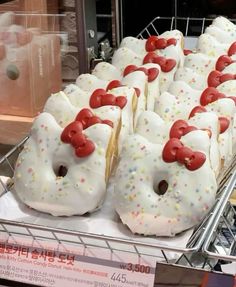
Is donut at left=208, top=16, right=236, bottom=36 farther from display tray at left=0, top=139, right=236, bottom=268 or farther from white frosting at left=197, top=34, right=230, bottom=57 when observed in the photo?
display tray at left=0, top=139, right=236, bottom=268

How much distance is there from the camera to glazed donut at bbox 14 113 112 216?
0.91 meters

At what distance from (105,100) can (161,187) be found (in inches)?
7.4

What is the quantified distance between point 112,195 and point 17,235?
178mm

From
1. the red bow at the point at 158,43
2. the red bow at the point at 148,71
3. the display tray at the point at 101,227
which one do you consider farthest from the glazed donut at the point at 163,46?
the display tray at the point at 101,227

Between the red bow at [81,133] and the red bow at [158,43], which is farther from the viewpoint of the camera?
the red bow at [158,43]

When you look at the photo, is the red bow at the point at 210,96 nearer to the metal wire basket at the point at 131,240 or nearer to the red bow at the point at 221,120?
the red bow at the point at 221,120

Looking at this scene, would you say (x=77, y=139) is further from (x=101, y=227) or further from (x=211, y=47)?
(x=211, y=47)

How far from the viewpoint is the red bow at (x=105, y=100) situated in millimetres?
1013

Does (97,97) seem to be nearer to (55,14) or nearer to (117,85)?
(117,85)

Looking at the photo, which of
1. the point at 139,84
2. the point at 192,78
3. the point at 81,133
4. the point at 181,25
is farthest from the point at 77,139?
the point at 181,25

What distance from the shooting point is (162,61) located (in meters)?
1.23

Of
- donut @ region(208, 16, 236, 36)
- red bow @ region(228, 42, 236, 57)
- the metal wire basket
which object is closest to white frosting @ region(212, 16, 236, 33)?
donut @ region(208, 16, 236, 36)

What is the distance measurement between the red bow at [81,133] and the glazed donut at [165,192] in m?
0.06

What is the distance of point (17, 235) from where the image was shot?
34.4 inches
